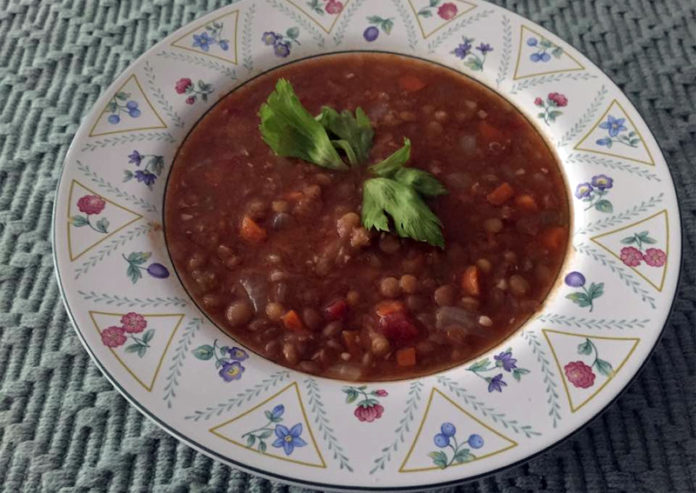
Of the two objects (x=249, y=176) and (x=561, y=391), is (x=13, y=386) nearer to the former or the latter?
(x=249, y=176)

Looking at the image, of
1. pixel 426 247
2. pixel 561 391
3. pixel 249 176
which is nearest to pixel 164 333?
pixel 249 176

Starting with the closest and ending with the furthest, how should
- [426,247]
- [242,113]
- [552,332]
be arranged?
[552,332] < [426,247] < [242,113]

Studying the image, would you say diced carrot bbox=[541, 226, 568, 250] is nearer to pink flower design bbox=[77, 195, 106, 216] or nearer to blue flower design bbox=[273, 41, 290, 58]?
blue flower design bbox=[273, 41, 290, 58]

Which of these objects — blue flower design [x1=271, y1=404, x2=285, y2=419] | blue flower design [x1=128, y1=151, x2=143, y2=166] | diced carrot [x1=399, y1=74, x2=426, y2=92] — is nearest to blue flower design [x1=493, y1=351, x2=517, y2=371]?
blue flower design [x1=271, y1=404, x2=285, y2=419]

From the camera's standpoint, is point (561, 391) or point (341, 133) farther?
point (341, 133)

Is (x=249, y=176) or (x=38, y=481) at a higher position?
(x=249, y=176)

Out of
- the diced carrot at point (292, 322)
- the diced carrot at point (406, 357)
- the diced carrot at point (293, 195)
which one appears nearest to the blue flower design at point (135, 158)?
the diced carrot at point (293, 195)
